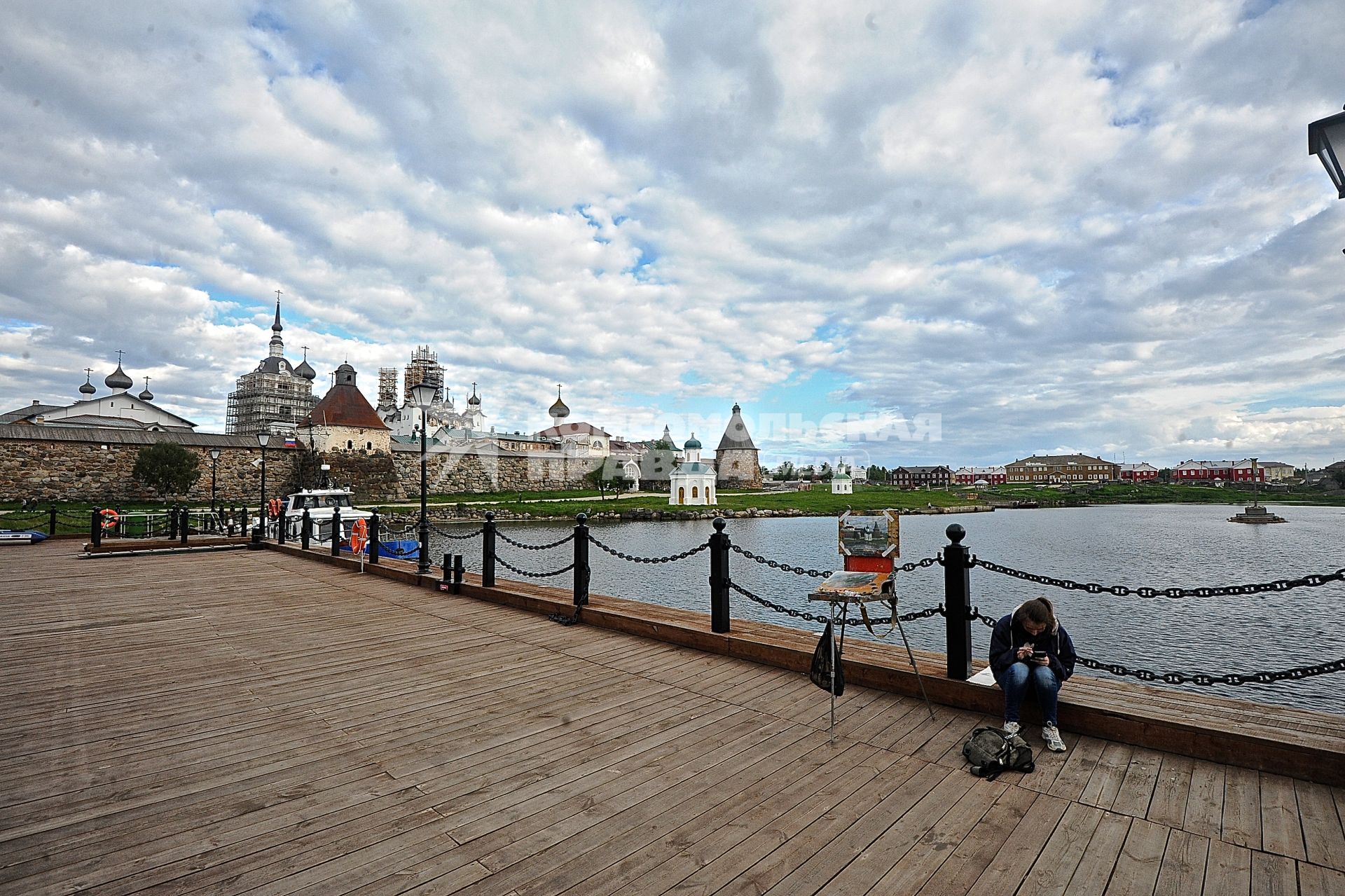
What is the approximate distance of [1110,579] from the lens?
22.6 metres

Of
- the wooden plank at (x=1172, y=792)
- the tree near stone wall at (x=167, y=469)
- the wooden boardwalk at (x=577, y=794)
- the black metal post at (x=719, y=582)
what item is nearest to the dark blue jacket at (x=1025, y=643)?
the wooden boardwalk at (x=577, y=794)

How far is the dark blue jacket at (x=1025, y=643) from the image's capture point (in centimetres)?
370

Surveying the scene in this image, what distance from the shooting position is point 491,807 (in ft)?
9.96

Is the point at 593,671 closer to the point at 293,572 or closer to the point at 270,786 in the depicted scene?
the point at 270,786

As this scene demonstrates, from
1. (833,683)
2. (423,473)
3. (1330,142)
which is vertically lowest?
(833,683)

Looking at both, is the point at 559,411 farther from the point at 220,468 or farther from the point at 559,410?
the point at 220,468

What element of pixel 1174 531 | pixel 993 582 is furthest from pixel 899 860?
pixel 1174 531

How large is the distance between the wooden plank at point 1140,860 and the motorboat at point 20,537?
24.1 m

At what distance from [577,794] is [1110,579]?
2524cm

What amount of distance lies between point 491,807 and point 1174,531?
5472 centimetres

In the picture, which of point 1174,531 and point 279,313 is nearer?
point 1174,531

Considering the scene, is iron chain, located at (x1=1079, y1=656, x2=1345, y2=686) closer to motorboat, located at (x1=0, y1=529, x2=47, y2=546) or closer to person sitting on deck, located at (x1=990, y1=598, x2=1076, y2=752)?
person sitting on deck, located at (x1=990, y1=598, x2=1076, y2=752)

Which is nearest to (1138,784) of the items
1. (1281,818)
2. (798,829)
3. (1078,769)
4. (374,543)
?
(1078,769)

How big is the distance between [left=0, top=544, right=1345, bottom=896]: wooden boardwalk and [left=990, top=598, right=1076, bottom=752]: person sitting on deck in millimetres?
280
